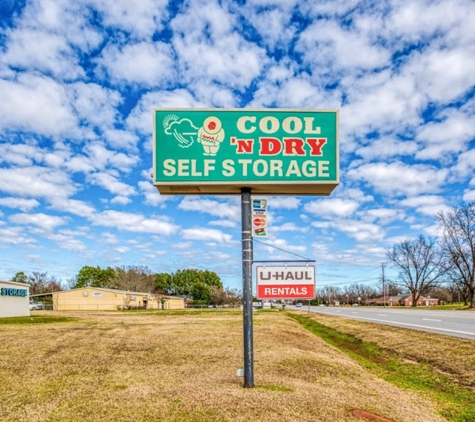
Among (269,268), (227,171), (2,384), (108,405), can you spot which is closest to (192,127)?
(227,171)

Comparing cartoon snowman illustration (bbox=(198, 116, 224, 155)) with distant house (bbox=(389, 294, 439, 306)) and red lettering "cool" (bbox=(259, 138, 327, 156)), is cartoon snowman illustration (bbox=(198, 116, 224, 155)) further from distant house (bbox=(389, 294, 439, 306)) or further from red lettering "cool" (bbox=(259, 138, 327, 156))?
distant house (bbox=(389, 294, 439, 306))

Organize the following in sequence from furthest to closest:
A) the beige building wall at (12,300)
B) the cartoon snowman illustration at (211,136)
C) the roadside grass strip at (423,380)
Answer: the beige building wall at (12,300) < the roadside grass strip at (423,380) < the cartoon snowman illustration at (211,136)

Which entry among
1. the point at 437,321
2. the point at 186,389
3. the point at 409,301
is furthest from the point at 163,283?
the point at 186,389

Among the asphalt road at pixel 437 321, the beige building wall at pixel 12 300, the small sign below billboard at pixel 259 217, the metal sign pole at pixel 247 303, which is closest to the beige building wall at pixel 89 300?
the beige building wall at pixel 12 300

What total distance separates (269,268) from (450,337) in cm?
1137

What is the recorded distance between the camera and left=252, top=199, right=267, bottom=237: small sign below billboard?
21.0ft

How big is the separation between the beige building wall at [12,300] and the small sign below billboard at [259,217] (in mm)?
36519

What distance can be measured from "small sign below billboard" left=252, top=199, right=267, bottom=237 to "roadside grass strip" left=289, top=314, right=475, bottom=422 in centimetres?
414

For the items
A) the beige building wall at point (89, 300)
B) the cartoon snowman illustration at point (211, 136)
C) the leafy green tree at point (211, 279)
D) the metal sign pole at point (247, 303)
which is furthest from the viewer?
the leafy green tree at point (211, 279)

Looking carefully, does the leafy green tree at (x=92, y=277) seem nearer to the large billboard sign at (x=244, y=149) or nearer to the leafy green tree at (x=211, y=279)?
the leafy green tree at (x=211, y=279)

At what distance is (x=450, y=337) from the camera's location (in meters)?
14.3

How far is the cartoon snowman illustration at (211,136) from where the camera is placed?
21.0 feet

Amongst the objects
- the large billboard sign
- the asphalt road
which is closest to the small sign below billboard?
the large billboard sign

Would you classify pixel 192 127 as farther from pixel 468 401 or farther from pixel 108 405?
pixel 468 401
